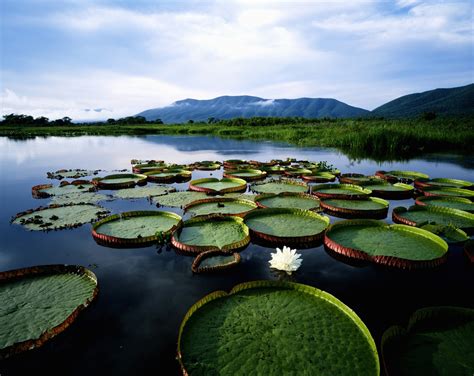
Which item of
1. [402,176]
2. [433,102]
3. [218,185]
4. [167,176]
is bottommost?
[402,176]

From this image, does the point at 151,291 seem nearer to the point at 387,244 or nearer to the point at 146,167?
the point at 387,244

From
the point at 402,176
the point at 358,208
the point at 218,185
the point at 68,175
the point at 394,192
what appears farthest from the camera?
the point at 68,175

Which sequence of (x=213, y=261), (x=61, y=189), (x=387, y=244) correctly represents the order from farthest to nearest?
(x=61, y=189) → (x=387, y=244) → (x=213, y=261)

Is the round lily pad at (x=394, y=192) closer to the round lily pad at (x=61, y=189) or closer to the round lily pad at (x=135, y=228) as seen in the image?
the round lily pad at (x=135, y=228)

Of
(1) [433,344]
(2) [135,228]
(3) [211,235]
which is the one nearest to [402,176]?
(3) [211,235]

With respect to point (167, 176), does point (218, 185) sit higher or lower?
lower

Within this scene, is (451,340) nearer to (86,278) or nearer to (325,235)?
(325,235)

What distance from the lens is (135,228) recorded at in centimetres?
484

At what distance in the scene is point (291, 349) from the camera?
224 cm

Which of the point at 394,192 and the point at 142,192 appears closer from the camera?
the point at 394,192

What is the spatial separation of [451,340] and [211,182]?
6910mm

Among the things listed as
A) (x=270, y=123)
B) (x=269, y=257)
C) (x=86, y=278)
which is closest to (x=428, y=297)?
(x=269, y=257)

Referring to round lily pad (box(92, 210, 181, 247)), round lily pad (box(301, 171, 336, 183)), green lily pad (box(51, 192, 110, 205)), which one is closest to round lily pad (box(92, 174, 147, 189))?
green lily pad (box(51, 192, 110, 205))

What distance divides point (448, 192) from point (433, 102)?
133436 mm
